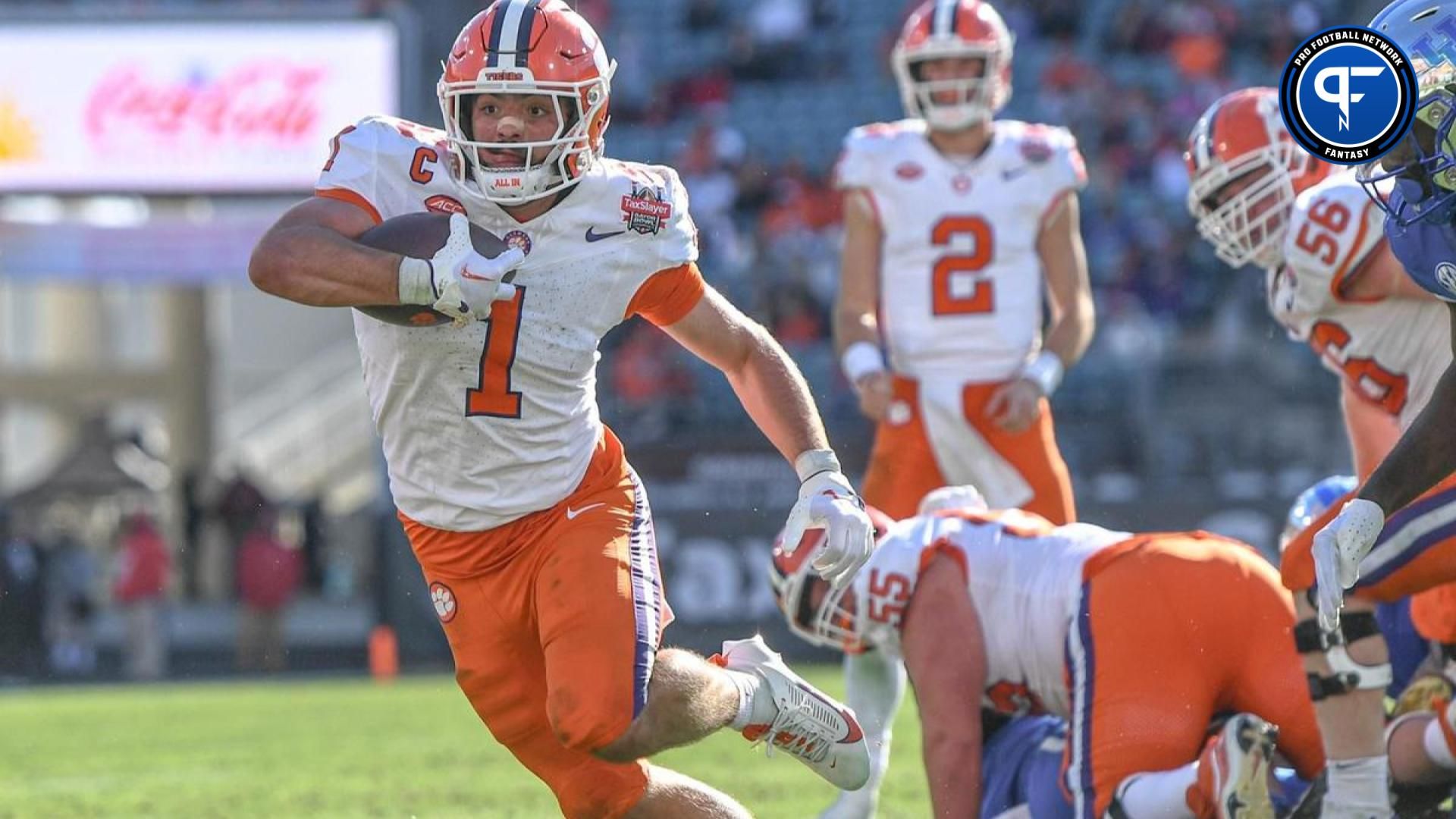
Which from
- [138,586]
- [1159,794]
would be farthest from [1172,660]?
[138,586]

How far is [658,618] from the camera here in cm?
411

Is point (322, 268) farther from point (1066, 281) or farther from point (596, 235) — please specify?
point (1066, 281)

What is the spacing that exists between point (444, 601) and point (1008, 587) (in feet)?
4.04

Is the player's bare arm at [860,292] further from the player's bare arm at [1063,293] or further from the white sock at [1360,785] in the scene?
the white sock at [1360,785]

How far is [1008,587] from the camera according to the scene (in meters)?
4.61

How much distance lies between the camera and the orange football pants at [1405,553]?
429 cm

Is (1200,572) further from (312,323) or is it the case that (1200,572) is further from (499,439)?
(312,323)

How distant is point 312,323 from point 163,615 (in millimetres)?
10218

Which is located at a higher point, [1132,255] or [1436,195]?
[1436,195]

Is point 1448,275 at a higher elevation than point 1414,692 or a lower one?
higher

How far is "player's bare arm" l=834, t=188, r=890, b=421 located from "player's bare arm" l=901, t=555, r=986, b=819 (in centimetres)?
138

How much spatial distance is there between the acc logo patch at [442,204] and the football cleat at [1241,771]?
→ 176 centimetres

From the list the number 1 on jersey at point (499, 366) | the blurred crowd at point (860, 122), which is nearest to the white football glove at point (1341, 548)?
the number 1 on jersey at point (499, 366)

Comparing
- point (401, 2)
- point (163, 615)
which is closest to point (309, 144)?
point (401, 2)
